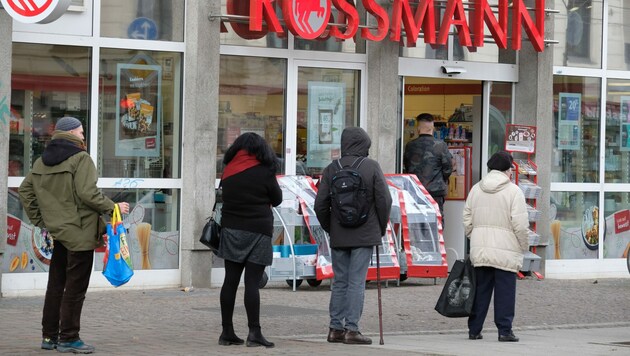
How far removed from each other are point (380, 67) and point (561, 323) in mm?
4878

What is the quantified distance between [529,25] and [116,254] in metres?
8.75

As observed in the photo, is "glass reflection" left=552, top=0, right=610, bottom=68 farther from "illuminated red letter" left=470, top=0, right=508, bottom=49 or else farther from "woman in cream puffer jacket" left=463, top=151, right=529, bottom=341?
"woman in cream puffer jacket" left=463, top=151, right=529, bottom=341

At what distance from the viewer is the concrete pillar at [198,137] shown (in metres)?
14.9

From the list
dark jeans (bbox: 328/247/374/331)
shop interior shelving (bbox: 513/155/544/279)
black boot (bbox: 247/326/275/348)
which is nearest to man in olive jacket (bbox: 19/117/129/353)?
black boot (bbox: 247/326/275/348)

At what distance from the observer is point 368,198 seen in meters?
10.8

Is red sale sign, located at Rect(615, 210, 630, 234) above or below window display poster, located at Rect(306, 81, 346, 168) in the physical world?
below

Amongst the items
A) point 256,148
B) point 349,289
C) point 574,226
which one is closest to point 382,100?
point 574,226

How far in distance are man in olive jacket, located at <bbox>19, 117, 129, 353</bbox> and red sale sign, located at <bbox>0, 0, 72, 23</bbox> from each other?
273cm

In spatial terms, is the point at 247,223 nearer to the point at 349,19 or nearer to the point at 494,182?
the point at 494,182

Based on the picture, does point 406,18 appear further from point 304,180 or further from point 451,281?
point 451,281

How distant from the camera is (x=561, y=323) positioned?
12883 mm

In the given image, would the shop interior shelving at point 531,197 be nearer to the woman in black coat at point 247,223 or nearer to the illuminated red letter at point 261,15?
the illuminated red letter at point 261,15

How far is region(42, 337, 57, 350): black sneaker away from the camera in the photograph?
32.3 ft

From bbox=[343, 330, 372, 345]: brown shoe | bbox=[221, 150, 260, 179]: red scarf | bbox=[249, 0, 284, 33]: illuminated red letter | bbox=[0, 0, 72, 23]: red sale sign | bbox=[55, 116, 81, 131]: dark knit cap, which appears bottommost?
bbox=[343, 330, 372, 345]: brown shoe
